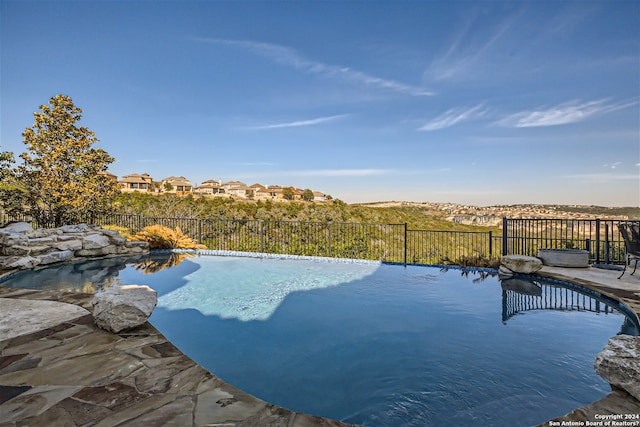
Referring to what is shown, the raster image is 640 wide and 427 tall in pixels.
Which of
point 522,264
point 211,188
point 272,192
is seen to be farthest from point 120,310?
point 211,188

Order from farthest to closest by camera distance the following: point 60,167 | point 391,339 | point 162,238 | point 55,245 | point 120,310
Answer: point 60,167
point 162,238
point 55,245
point 391,339
point 120,310

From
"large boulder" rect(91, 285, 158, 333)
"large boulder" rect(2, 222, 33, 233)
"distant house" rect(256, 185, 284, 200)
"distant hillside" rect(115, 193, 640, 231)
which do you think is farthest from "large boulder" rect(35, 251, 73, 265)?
"distant house" rect(256, 185, 284, 200)

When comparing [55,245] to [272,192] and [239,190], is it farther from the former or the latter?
[239,190]

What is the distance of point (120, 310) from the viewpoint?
3.08m

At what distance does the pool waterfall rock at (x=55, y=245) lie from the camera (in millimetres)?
6766

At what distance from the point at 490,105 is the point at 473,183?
7086 millimetres

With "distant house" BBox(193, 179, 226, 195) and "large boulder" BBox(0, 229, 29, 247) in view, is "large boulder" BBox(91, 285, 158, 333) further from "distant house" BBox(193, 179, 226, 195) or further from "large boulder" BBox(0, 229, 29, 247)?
"distant house" BBox(193, 179, 226, 195)

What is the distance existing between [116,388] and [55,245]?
7.57 meters

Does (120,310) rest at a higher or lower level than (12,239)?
lower

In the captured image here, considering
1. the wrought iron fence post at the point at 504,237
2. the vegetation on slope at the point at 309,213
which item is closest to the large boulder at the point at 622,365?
the wrought iron fence post at the point at 504,237

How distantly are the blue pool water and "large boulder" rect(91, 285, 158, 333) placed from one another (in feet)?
1.90

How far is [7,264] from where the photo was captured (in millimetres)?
6293

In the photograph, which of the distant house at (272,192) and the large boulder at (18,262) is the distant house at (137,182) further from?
the large boulder at (18,262)

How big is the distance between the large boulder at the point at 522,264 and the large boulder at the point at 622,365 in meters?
4.35
